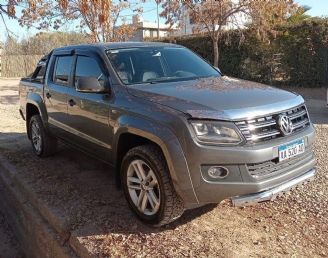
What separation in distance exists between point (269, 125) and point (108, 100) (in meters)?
1.73

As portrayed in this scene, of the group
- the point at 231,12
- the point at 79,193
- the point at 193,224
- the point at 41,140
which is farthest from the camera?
the point at 231,12

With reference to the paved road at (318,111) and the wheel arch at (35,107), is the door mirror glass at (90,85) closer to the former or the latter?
the wheel arch at (35,107)

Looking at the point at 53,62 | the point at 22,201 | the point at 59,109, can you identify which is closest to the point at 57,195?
the point at 22,201

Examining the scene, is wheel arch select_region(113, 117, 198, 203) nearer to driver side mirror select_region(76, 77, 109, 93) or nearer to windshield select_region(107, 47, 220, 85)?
driver side mirror select_region(76, 77, 109, 93)

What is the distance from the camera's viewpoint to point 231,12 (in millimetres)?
15758

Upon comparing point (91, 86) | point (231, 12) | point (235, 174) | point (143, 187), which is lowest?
point (143, 187)

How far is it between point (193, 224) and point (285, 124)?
1.31 m

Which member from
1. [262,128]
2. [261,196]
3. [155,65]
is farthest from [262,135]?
[155,65]

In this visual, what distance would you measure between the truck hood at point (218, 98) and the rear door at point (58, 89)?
1584mm

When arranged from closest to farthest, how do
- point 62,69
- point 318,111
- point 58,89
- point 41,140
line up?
point 58,89
point 62,69
point 41,140
point 318,111

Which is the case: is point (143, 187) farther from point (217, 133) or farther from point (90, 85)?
point (90, 85)

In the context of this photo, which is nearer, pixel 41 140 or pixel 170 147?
pixel 170 147

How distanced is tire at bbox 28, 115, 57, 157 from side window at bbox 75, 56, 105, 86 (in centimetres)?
161

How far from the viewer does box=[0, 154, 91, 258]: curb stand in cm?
427
